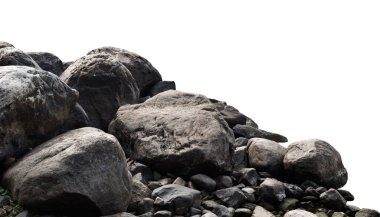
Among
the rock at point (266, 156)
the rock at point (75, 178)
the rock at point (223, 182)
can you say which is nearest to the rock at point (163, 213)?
the rock at point (75, 178)

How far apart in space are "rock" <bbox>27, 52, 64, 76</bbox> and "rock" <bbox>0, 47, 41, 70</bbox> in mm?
4109

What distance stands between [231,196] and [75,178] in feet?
14.3

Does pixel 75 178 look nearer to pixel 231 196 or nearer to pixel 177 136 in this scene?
pixel 177 136

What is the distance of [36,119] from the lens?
448 inches

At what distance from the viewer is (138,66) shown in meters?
19.0

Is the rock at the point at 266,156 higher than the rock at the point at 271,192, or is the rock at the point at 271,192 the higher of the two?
the rock at the point at 266,156

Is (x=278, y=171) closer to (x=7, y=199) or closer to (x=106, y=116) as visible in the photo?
(x=106, y=116)

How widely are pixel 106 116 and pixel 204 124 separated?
3.74 metres

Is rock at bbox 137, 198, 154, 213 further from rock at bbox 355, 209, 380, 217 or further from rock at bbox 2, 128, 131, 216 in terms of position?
rock at bbox 355, 209, 380, 217

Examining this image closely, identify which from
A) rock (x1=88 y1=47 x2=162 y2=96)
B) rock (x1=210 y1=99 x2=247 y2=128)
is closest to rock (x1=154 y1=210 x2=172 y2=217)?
rock (x1=210 y1=99 x2=247 y2=128)

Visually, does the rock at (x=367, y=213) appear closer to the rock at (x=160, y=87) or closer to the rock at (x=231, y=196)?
the rock at (x=231, y=196)

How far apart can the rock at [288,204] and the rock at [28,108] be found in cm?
615

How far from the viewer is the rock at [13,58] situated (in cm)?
1338

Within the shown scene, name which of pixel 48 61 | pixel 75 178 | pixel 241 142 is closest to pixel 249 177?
pixel 241 142
